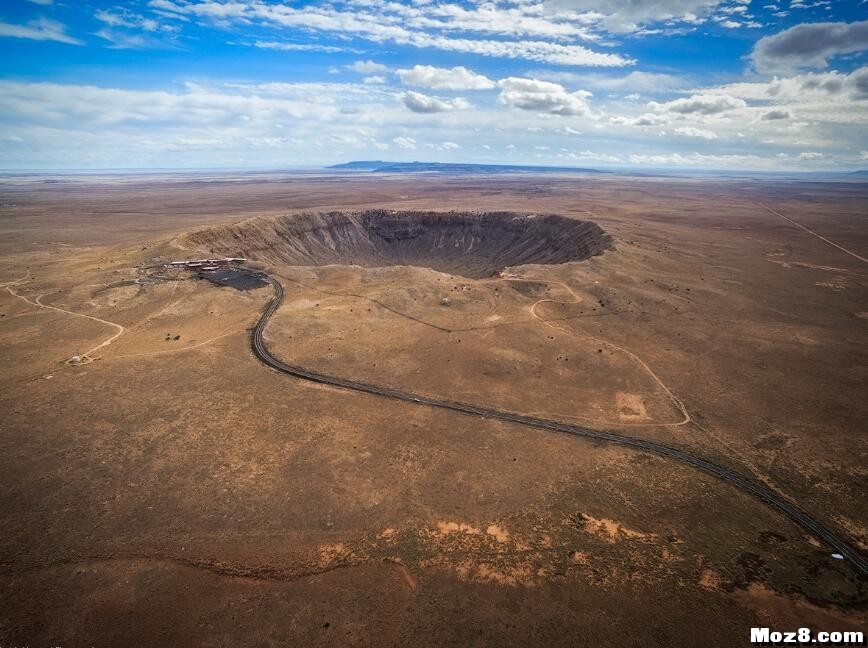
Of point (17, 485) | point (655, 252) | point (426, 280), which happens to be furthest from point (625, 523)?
point (655, 252)

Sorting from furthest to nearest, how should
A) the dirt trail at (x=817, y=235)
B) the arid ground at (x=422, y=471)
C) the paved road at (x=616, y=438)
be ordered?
the dirt trail at (x=817, y=235) < the paved road at (x=616, y=438) < the arid ground at (x=422, y=471)

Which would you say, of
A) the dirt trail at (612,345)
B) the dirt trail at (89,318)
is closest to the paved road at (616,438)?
the dirt trail at (612,345)

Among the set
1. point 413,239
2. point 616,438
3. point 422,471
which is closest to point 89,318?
point 422,471

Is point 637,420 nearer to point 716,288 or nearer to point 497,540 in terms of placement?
point 497,540

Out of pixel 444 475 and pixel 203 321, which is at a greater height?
pixel 203 321

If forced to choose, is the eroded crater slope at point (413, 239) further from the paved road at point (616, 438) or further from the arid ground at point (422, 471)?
the paved road at point (616, 438)
